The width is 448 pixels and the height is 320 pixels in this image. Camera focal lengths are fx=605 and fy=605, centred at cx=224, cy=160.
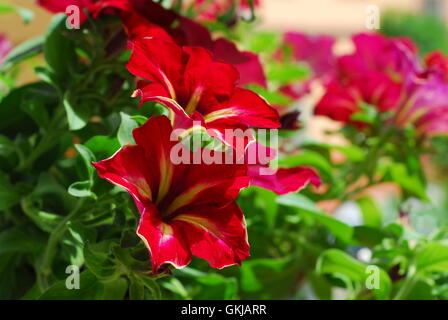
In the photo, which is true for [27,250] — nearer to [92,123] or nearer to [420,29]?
[92,123]

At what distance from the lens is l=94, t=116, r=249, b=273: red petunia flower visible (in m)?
0.31

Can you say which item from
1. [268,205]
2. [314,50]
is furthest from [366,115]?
[314,50]

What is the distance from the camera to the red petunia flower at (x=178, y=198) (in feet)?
1.03

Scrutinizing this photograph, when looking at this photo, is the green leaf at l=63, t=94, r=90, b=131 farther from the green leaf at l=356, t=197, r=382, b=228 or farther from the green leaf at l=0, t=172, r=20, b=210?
the green leaf at l=356, t=197, r=382, b=228

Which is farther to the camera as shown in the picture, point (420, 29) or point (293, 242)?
point (420, 29)

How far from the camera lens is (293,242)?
1.90 ft

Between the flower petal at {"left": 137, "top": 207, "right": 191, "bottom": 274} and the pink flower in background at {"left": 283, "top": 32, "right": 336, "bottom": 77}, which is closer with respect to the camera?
the flower petal at {"left": 137, "top": 207, "right": 191, "bottom": 274}

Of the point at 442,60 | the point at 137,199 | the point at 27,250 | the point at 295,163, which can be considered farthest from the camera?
the point at 442,60

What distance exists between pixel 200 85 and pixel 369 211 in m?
0.35

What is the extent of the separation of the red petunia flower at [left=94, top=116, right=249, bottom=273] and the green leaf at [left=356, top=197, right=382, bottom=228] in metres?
0.33

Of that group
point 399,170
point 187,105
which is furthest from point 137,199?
point 399,170

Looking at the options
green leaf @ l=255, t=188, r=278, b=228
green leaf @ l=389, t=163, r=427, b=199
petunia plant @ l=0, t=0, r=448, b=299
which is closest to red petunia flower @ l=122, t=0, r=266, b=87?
petunia plant @ l=0, t=0, r=448, b=299

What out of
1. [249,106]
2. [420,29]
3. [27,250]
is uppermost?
[249,106]
